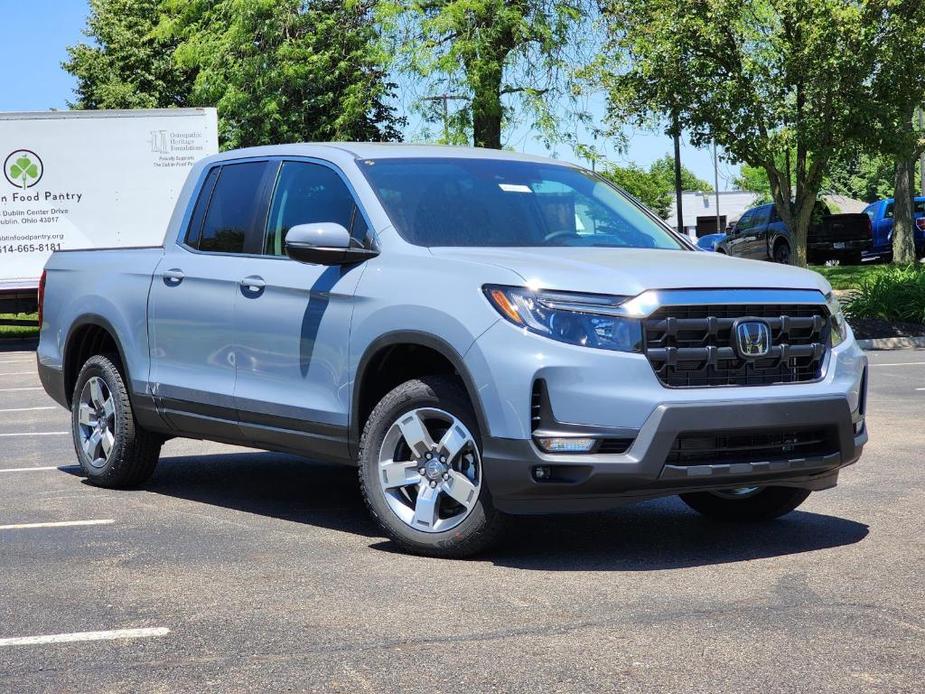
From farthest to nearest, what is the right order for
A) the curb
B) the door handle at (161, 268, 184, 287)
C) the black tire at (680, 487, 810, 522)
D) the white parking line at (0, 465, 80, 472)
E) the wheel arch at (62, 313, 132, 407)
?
the curb, the white parking line at (0, 465, 80, 472), the wheel arch at (62, 313, 132, 407), the door handle at (161, 268, 184, 287), the black tire at (680, 487, 810, 522)

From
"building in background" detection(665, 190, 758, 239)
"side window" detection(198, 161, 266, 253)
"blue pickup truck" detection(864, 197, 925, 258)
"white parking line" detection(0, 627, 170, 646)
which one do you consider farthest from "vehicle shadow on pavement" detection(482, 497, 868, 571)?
"building in background" detection(665, 190, 758, 239)

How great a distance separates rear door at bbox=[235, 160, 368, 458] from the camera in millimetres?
6977

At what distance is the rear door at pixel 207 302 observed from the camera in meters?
7.70

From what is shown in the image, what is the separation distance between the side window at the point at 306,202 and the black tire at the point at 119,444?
1.59 metres

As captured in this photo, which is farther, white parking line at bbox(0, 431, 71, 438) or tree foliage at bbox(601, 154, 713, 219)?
tree foliage at bbox(601, 154, 713, 219)

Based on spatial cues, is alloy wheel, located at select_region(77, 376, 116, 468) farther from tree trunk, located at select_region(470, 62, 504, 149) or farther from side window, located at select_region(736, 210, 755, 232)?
side window, located at select_region(736, 210, 755, 232)

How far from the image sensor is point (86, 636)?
17.0ft

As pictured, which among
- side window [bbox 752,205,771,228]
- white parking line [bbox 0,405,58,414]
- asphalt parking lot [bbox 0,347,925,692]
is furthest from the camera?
side window [bbox 752,205,771,228]

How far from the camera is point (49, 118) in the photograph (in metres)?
23.2

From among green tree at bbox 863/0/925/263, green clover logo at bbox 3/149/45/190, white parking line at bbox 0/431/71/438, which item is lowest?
white parking line at bbox 0/431/71/438

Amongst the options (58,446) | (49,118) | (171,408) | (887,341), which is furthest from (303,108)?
(171,408)

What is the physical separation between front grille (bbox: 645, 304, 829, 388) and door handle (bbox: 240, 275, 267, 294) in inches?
90.0

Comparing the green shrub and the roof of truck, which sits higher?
the roof of truck

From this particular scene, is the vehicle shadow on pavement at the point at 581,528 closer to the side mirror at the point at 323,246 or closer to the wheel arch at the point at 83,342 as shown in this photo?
the wheel arch at the point at 83,342
